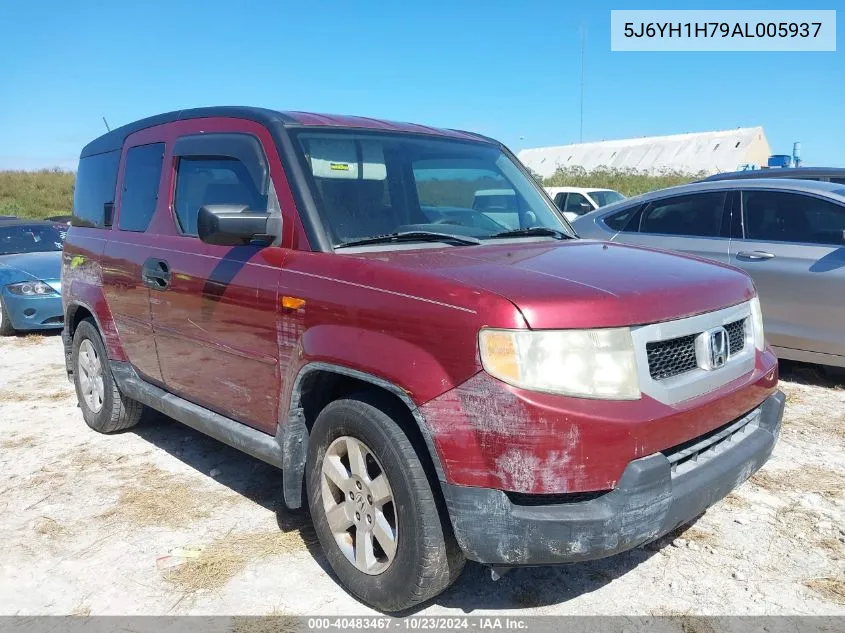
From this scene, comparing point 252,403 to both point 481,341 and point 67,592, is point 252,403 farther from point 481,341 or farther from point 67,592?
point 481,341

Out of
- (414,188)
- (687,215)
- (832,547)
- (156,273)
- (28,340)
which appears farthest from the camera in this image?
(28,340)

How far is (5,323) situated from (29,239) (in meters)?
1.59

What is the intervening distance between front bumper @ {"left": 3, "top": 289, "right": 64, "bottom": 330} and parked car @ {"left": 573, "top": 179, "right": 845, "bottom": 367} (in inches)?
277

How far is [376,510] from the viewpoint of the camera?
2.78m

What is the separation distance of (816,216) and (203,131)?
15.7 feet

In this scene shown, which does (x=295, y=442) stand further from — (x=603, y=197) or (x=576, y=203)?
(x=603, y=197)

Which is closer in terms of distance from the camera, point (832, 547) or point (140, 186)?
point (832, 547)

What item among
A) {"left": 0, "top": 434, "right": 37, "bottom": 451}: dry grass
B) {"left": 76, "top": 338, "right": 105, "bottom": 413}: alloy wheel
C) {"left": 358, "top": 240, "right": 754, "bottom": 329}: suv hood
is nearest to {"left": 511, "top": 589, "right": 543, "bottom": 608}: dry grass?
{"left": 358, "top": 240, "right": 754, "bottom": 329}: suv hood

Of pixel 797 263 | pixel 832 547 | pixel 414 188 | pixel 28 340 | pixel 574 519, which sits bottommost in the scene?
pixel 832 547

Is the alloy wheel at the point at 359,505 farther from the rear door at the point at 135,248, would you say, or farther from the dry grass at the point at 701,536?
the rear door at the point at 135,248

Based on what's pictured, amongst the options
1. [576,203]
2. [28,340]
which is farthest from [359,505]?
[576,203]

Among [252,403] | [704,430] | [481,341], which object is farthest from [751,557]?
[252,403]

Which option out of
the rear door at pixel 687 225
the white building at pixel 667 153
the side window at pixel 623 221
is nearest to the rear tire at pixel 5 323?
the side window at pixel 623 221

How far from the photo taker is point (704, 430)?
264cm
